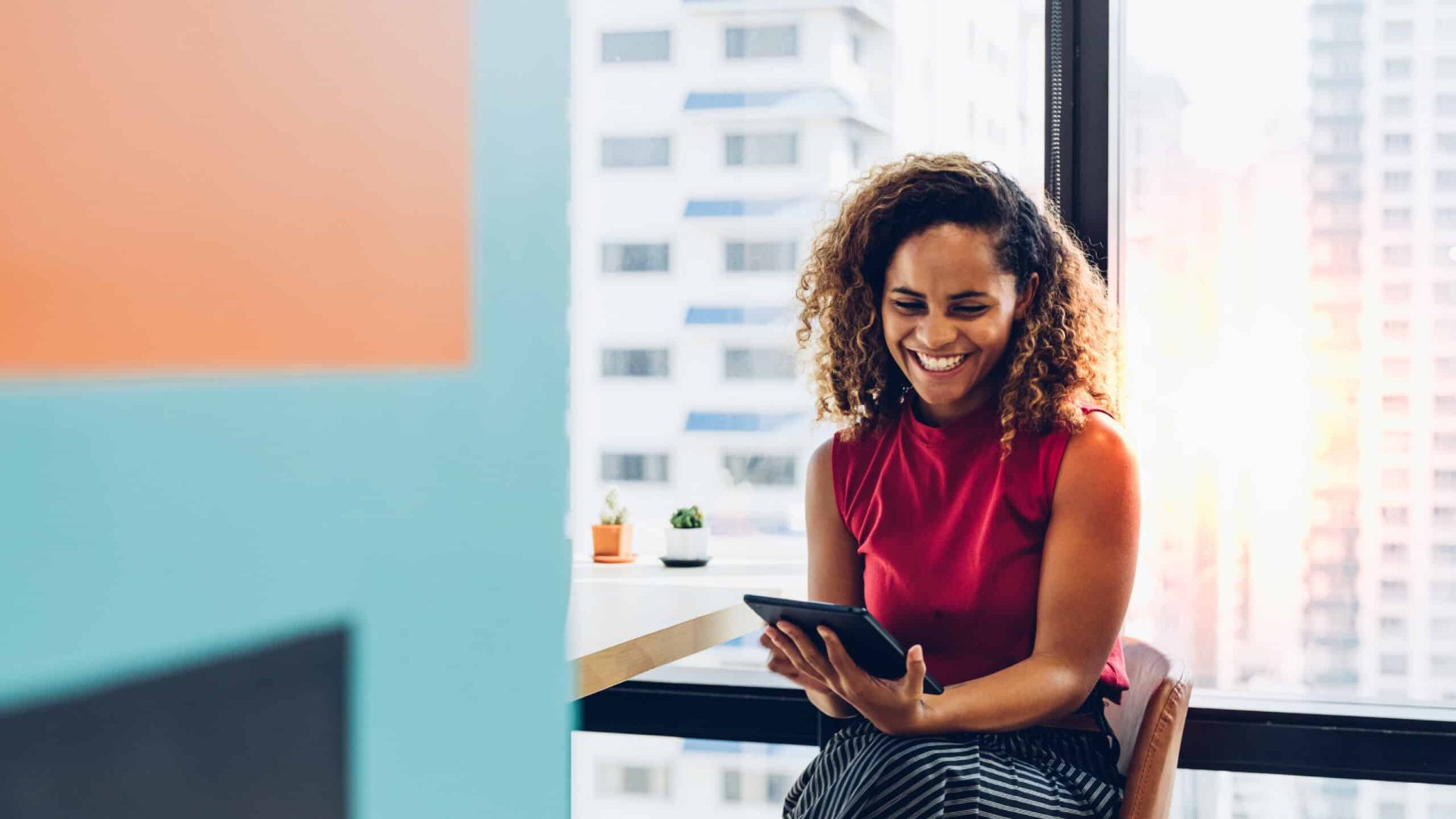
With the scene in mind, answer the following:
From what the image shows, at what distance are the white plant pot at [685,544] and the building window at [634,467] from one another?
22cm

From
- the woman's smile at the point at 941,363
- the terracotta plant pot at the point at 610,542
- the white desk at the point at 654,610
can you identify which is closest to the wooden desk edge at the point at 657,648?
the white desk at the point at 654,610

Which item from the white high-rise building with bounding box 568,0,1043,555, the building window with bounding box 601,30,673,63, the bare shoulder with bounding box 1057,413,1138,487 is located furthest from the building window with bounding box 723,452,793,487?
the bare shoulder with bounding box 1057,413,1138,487

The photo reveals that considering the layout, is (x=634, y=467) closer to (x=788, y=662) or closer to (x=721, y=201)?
(x=721, y=201)

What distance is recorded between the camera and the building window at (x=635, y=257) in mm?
2727

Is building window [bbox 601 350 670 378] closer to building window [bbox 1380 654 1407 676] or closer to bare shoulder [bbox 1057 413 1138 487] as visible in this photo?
bare shoulder [bbox 1057 413 1138 487]

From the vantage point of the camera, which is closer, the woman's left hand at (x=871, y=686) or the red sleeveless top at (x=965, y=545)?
the woman's left hand at (x=871, y=686)

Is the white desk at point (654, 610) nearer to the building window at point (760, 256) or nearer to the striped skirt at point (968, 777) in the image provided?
the striped skirt at point (968, 777)

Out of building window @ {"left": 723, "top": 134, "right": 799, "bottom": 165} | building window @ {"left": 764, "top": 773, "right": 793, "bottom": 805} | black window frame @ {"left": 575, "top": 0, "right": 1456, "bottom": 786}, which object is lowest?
building window @ {"left": 764, "top": 773, "right": 793, "bottom": 805}

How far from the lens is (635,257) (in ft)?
9.00

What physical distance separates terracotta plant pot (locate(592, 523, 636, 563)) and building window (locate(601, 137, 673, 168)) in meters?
0.76

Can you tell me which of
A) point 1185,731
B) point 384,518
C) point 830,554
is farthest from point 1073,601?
point 384,518

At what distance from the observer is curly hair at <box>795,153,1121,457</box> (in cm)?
169

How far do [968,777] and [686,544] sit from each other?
3.79 ft

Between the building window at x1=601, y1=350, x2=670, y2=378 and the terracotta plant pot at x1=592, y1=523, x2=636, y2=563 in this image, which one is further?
the building window at x1=601, y1=350, x2=670, y2=378
